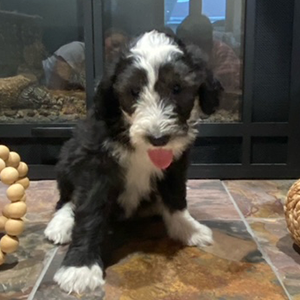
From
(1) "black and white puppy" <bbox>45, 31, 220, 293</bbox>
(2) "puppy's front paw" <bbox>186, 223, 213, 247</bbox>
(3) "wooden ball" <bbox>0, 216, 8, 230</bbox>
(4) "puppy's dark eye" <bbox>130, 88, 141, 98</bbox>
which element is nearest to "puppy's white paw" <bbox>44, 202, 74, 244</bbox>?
(1) "black and white puppy" <bbox>45, 31, 220, 293</bbox>

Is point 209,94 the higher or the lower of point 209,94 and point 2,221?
the higher

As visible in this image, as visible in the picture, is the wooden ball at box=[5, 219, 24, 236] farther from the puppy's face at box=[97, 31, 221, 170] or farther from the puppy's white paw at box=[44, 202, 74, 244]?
the puppy's face at box=[97, 31, 221, 170]

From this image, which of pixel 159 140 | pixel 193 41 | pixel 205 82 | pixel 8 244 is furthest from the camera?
pixel 193 41

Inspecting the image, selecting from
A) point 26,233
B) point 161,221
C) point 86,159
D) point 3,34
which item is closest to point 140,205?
point 161,221

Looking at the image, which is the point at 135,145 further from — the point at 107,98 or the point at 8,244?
the point at 8,244

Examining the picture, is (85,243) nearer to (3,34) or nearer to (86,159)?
(86,159)

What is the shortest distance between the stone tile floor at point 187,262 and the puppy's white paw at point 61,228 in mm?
38

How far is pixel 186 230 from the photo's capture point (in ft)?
5.79

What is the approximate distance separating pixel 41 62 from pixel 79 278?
60.0 inches

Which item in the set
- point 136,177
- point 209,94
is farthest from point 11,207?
point 209,94

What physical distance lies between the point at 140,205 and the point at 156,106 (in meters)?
0.53

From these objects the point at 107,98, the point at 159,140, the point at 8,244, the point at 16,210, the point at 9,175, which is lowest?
the point at 8,244

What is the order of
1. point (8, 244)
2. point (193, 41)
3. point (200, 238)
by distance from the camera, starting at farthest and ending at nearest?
point (193, 41), point (200, 238), point (8, 244)

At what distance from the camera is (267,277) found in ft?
4.99
